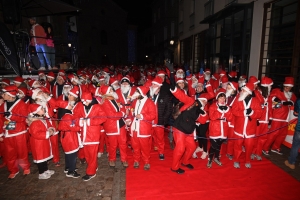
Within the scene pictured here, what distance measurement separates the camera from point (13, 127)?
465 cm

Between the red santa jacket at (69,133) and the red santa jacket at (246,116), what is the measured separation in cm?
390

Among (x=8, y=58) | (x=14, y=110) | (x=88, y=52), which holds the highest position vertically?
(x=88, y=52)

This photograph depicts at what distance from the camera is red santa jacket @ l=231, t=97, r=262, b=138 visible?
4.85 metres

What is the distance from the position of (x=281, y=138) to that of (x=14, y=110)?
24.4 feet

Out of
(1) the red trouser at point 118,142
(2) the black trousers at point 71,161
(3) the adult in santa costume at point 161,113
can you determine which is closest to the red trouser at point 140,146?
(1) the red trouser at point 118,142

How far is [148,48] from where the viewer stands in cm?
4309

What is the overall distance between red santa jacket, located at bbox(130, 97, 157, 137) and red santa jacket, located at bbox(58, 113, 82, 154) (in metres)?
1.41

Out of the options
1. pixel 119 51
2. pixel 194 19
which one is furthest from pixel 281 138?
pixel 119 51

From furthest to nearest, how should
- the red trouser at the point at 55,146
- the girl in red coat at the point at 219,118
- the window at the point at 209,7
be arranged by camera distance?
the window at the point at 209,7 → the red trouser at the point at 55,146 → the girl in red coat at the point at 219,118

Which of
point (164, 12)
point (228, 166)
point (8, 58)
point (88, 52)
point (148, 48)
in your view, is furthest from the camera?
point (148, 48)

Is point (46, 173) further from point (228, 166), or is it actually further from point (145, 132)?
point (228, 166)

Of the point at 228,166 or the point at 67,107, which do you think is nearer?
→ the point at 67,107

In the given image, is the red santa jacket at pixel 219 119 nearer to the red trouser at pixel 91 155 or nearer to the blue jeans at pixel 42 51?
the red trouser at pixel 91 155

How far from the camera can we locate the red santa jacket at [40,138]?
438 cm
